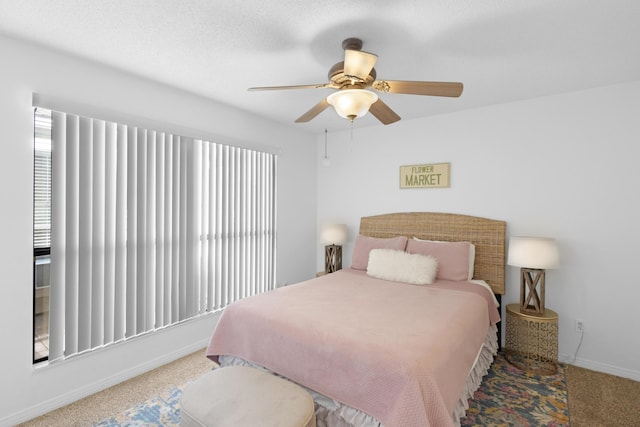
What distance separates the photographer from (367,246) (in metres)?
3.66

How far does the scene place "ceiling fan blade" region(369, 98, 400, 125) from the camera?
7.14ft

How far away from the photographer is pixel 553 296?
303cm

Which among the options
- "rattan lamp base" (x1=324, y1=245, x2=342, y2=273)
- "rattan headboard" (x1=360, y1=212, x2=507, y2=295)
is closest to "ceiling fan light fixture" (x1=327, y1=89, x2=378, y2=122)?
"rattan headboard" (x1=360, y1=212, x2=507, y2=295)

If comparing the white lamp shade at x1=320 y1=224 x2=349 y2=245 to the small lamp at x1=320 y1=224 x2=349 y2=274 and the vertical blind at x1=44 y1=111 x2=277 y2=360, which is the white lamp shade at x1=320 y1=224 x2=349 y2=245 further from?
the vertical blind at x1=44 y1=111 x2=277 y2=360

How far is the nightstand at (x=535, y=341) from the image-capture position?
271 cm

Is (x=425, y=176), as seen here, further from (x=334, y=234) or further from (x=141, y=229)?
(x=141, y=229)

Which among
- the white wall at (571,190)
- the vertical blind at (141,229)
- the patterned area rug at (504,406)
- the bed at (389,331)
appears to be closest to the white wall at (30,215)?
the vertical blind at (141,229)

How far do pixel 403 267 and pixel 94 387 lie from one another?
111 inches

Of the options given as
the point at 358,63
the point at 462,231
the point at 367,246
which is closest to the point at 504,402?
the point at 462,231

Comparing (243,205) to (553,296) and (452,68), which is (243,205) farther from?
(553,296)

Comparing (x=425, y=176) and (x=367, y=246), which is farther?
(x=425, y=176)

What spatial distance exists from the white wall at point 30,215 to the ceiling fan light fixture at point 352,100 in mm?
1759

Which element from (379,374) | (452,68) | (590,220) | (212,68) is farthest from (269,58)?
(590,220)

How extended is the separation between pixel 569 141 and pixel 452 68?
1.50m
